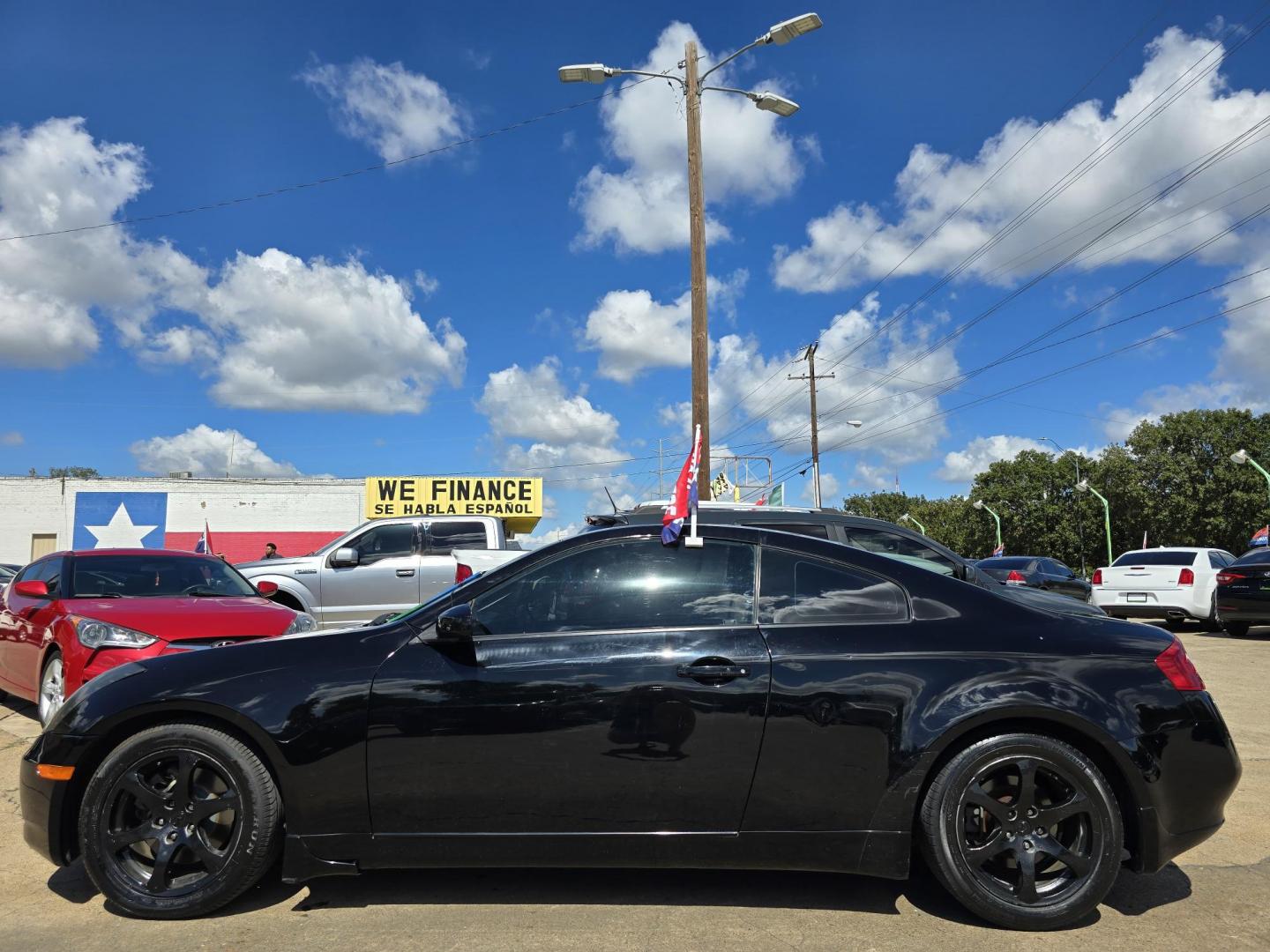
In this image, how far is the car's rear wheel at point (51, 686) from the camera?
646cm

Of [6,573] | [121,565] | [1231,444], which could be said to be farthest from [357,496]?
[1231,444]

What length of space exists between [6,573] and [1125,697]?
25118mm

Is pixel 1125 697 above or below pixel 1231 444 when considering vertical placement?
below

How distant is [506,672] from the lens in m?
3.55

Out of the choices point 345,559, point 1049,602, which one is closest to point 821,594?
point 1049,602

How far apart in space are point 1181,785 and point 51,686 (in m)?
7.02

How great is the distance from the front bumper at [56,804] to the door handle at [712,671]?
92.0 inches

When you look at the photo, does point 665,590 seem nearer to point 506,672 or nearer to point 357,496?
point 506,672

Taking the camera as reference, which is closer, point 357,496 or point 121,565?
point 121,565

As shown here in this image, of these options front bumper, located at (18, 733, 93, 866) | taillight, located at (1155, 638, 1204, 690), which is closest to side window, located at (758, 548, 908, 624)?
taillight, located at (1155, 638, 1204, 690)

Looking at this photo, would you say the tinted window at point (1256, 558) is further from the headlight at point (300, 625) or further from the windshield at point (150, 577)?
the windshield at point (150, 577)

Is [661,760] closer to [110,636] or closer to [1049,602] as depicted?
[1049,602]

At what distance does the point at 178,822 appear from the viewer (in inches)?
141

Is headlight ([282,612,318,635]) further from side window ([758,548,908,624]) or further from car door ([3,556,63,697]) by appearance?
side window ([758,548,908,624])
